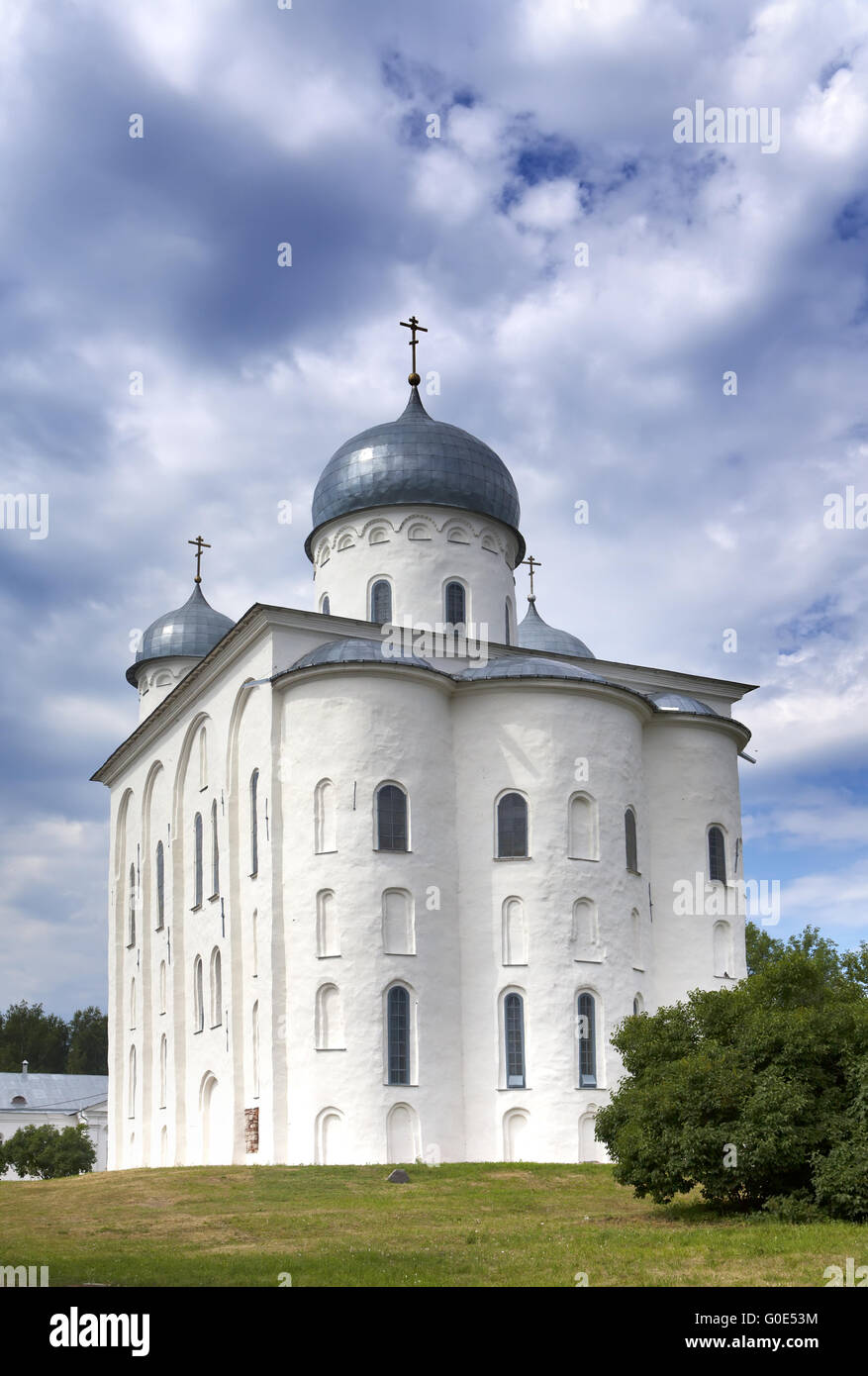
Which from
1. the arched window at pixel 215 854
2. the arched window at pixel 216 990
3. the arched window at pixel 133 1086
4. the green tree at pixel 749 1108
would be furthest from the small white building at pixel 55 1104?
the green tree at pixel 749 1108

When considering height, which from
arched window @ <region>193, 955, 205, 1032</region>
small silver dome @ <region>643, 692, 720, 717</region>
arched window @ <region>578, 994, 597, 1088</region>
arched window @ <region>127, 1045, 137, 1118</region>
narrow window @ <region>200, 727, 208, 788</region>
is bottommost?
arched window @ <region>127, 1045, 137, 1118</region>

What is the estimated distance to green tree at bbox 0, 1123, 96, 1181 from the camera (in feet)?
177

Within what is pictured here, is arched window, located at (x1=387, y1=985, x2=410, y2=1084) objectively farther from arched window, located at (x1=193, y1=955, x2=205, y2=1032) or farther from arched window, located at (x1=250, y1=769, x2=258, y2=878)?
arched window, located at (x1=193, y1=955, x2=205, y2=1032)

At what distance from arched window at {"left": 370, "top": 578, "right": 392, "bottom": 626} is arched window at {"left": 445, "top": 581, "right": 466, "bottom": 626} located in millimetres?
1404

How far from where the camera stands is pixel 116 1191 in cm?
2319

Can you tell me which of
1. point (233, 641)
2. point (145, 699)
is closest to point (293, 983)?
point (233, 641)

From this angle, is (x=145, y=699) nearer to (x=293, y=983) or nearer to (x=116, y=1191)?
(x=293, y=983)

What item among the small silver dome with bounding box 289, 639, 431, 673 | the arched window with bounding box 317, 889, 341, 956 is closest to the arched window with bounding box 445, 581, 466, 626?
the small silver dome with bounding box 289, 639, 431, 673

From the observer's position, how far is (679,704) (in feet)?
108

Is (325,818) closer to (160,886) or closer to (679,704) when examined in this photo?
(679,704)

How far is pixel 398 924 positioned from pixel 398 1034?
2.07 meters

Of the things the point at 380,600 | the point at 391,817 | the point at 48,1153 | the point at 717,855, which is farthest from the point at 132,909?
the point at 48,1153

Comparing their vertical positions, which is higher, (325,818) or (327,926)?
(325,818)

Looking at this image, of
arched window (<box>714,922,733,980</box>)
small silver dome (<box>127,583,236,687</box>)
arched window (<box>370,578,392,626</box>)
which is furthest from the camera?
small silver dome (<box>127,583,236,687</box>)
